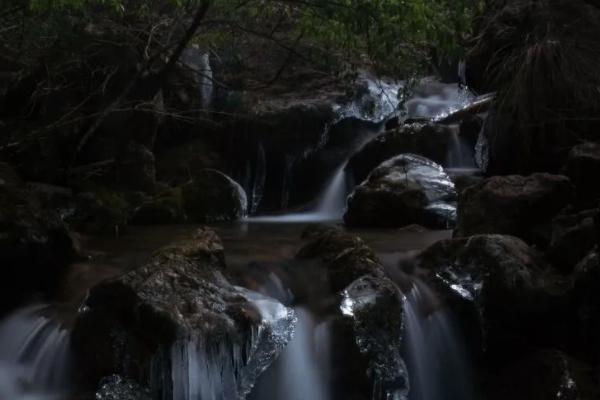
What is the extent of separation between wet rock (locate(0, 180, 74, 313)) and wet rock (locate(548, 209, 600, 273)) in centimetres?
419

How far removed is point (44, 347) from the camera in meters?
5.68

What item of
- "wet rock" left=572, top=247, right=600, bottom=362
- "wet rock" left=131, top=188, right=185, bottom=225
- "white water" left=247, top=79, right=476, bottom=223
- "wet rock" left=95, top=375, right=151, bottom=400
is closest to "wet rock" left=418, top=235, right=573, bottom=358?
"wet rock" left=572, top=247, right=600, bottom=362

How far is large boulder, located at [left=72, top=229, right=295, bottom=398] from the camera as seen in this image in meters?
5.28

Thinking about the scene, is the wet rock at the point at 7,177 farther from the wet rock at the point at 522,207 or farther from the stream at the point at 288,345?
the wet rock at the point at 522,207

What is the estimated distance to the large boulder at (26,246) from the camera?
650 centimetres

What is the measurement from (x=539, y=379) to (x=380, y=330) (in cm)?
124

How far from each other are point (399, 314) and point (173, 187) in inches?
244

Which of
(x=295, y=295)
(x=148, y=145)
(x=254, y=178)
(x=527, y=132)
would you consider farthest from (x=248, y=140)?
(x=295, y=295)

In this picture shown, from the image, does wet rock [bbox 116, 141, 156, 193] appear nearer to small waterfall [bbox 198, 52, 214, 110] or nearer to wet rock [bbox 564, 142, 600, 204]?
small waterfall [bbox 198, 52, 214, 110]

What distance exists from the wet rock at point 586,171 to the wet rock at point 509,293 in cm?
190

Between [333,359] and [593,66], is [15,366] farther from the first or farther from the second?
[593,66]

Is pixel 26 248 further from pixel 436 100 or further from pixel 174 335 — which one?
pixel 436 100

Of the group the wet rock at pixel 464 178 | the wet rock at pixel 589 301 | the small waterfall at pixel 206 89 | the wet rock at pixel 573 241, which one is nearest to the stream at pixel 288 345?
the wet rock at pixel 589 301

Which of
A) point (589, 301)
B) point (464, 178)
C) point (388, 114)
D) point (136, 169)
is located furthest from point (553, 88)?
point (136, 169)
